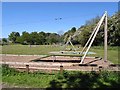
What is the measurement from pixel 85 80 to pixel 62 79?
3.30ft

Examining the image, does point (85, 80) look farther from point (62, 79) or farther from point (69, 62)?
point (69, 62)

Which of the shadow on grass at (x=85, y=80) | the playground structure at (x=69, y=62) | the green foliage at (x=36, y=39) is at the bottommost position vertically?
the shadow on grass at (x=85, y=80)

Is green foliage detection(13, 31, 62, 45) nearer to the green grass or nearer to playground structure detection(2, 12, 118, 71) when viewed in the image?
playground structure detection(2, 12, 118, 71)

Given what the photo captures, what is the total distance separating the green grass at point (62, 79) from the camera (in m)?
10.3

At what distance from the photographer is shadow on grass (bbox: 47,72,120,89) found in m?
10.2

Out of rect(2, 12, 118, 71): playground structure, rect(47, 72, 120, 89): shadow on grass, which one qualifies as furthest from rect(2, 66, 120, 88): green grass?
rect(2, 12, 118, 71): playground structure

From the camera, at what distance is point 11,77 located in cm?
1182

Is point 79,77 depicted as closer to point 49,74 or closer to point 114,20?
point 49,74

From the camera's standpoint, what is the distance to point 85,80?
11102 millimetres

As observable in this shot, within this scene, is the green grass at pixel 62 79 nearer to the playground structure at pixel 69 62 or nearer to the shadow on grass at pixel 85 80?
the shadow on grass at pixel 85 80

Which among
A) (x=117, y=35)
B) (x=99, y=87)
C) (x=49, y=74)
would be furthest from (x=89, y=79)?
(x=117, y=35)

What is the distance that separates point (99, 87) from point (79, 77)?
1820mm

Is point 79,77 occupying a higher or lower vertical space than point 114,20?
lower

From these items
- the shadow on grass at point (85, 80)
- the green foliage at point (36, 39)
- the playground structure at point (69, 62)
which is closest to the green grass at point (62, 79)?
the shadow on grass at point (85, 80)
